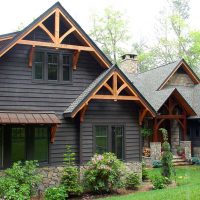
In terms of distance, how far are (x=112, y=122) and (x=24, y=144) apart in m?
4.10

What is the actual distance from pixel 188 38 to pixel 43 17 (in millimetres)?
32855

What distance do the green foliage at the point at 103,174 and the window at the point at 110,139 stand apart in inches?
46.5

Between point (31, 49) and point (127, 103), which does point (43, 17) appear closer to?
point (31, 49)

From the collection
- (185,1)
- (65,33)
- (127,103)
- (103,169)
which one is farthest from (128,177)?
(185,1)

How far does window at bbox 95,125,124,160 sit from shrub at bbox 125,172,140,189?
3.93 feet

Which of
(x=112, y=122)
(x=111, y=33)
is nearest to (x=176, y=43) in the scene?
(x=111, y=33)

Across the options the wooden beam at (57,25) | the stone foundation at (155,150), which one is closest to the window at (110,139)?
the wooden beam at (57,25)

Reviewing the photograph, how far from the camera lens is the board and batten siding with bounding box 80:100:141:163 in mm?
15141

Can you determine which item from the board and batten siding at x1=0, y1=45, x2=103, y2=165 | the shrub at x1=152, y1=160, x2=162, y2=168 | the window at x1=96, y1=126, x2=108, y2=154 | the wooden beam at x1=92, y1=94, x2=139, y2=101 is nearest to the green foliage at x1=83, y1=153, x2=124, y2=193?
the window at x1=96, y1=126, x2=108, y2=154

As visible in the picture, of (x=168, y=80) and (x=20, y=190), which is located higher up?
(x=168, y=80)

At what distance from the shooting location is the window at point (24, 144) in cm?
1355

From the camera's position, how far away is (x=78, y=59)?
15.4 metres

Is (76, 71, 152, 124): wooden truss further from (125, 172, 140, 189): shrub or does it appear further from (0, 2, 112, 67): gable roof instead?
(125, 172, 140, 189): shrub

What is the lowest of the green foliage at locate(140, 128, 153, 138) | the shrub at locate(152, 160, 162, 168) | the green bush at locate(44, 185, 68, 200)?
the green bush at locate(44, 185, 68, 200)
